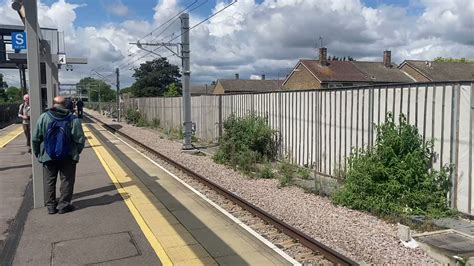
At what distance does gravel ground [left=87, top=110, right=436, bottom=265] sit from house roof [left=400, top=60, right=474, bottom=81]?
57.2m

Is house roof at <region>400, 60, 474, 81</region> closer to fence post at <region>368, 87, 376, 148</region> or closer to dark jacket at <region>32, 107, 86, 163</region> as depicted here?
fence post at <region>368, 87, 376, 148</region>

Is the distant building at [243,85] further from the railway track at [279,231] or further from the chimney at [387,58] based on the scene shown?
the railway track at [279,231]

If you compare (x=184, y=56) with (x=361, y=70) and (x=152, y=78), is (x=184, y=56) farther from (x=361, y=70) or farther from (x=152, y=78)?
(x=152, y=78)

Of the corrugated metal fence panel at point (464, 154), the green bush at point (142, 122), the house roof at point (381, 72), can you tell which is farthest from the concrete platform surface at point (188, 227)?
the house roof at point (381, 72)

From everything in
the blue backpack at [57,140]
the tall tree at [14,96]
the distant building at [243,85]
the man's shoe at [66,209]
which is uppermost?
the distant building at [243,85]

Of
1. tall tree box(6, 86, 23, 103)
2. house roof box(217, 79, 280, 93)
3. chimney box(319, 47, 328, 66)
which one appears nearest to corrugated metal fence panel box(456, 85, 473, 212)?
chimney box(319, 47, 328, 66)

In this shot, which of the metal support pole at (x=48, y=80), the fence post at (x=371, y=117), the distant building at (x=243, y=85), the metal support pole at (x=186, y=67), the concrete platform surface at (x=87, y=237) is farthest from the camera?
the distant building at (x=243, y=85)

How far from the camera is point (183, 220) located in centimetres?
732

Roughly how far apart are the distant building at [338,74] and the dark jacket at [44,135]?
164ft

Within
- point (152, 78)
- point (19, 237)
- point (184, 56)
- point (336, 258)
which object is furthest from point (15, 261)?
point (152, 78)

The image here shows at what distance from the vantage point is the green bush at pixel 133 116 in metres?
40.7

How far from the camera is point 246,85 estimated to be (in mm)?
95938

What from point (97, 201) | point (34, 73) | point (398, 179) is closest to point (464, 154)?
point (398, 179)

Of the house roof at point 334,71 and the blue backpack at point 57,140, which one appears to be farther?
the house roof at point 334,71
